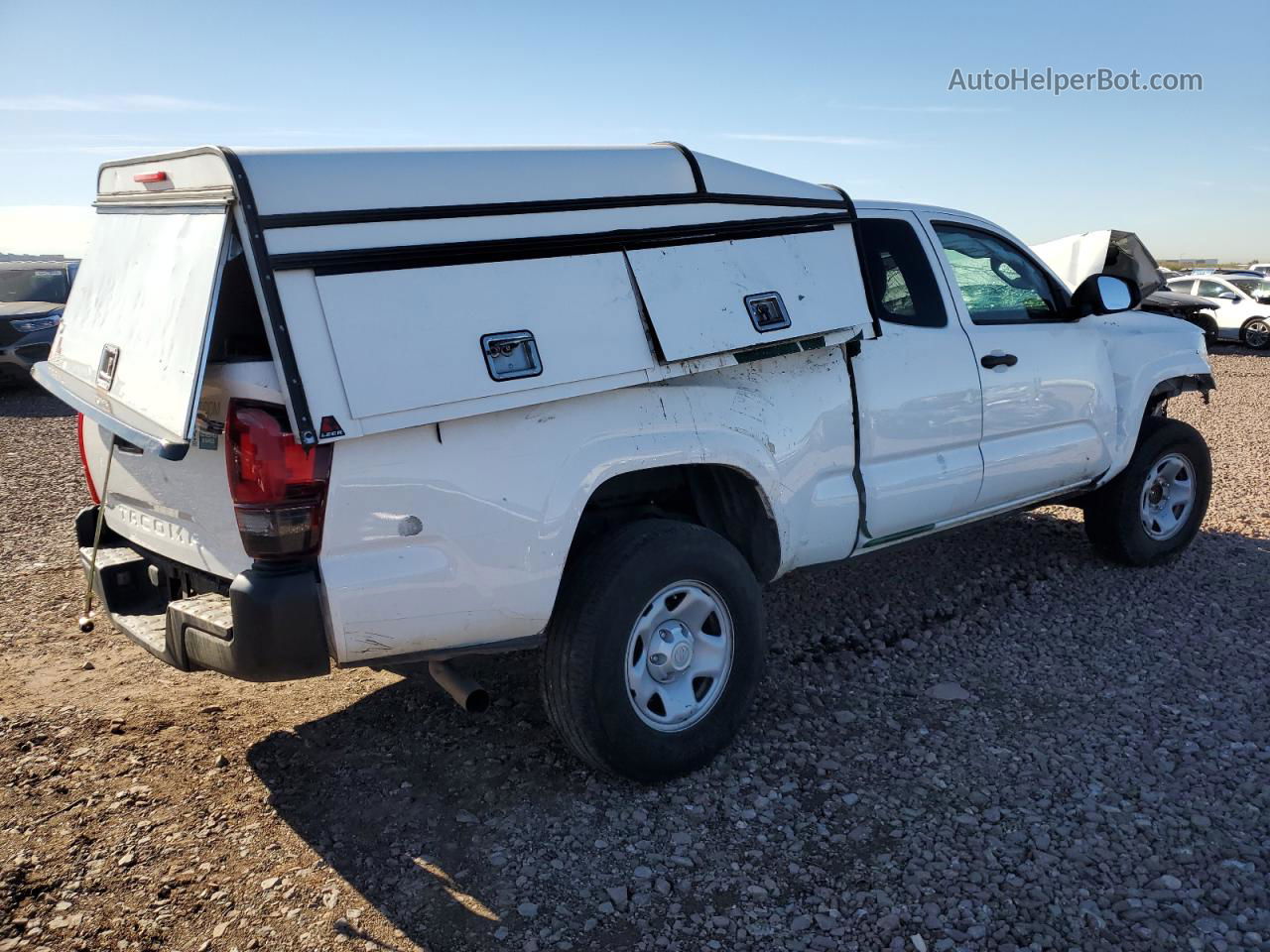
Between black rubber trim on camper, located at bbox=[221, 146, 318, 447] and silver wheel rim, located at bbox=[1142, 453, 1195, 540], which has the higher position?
black rubber trim on camper, located at bbox=[221, 146, 318, 447]

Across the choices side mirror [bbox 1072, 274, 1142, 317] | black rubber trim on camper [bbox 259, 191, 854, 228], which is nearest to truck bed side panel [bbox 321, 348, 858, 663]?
black rubber trim on camper [bbox 259, 191, 854, 228]

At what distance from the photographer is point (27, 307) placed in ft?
48.8

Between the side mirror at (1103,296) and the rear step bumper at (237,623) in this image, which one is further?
the side mirror at (1103,296)

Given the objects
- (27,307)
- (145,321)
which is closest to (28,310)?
(27,307)

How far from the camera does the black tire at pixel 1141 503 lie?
19.4 feet

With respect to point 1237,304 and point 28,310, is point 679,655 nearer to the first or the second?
point 28,310

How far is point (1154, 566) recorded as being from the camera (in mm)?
6145

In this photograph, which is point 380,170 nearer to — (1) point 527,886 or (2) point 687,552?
(2) point 687,552

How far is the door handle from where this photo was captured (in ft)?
16.1

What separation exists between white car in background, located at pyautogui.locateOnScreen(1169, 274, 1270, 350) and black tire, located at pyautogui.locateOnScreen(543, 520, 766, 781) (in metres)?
22.7

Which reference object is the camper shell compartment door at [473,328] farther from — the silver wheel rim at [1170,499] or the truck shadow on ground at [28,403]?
the truck shadow on ground at [28,403]

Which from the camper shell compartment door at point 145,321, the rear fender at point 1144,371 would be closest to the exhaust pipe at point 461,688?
the camper shell compartment door at point 145,321

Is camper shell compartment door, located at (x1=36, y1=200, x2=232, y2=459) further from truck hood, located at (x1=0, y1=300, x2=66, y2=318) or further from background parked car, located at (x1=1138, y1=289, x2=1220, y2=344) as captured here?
background parked car, located at (x1=1138, y1=289, x2=1220, y2=344)

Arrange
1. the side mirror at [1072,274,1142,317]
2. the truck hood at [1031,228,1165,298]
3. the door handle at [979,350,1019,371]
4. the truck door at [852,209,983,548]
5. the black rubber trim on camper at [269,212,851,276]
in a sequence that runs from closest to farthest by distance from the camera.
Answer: the black rubber trim on camper at [269,212,851,276] < the truck door at [852,209,983,548] < the door handle at [979,350,1019,371] < the side mirror at [1072,274,1142,317] < the truck hood at [1031,228,1165,298]
